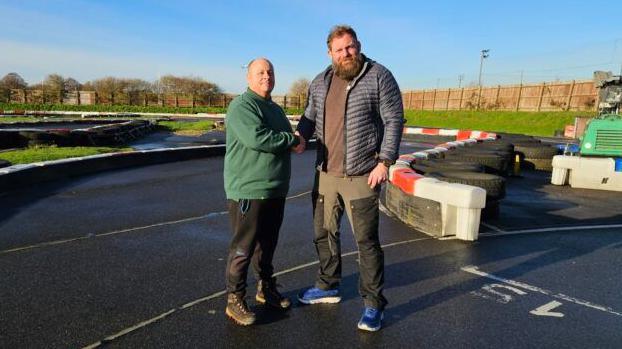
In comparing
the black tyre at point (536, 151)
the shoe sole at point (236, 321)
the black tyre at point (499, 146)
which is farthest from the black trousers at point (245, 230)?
the black tyre at point (536, 151)

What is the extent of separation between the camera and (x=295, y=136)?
3086 millimetres

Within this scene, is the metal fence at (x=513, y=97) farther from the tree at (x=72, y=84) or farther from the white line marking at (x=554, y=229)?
the tree at (x=72, y=84)

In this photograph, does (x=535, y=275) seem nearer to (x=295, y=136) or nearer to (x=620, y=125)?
(x=295, y=136)

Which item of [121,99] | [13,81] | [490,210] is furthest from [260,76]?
[13,81]

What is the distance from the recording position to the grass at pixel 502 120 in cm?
3147

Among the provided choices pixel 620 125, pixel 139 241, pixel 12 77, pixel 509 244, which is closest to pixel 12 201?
pixel 139 241

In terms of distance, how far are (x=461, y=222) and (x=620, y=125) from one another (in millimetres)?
6281

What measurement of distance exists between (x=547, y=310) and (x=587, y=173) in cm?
680

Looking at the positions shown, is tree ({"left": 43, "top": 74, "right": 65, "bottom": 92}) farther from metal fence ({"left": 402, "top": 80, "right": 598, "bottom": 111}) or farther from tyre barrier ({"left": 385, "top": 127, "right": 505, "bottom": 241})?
tyre barrier ({"left": 385, "top": 127, "right": 505, "bottom": 241})

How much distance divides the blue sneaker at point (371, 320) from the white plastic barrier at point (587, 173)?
308 inches

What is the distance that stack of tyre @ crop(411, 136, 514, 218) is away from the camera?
5895 mm

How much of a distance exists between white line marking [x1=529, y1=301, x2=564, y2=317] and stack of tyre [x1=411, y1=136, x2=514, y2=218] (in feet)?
8.24

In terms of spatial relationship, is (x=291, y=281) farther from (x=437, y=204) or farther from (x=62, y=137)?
(x=62, y=137)

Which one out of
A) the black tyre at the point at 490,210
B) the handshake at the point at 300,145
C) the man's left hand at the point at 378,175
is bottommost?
the black tyre at the point at 490,210
